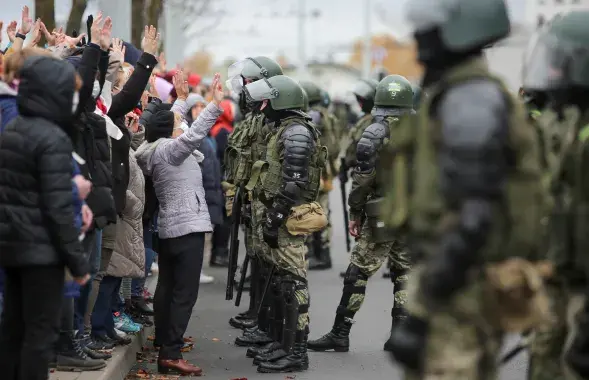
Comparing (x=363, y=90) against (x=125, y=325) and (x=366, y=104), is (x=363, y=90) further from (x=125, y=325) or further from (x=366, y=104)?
(x=125, y=325)

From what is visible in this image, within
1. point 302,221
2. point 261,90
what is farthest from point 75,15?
point 302,221

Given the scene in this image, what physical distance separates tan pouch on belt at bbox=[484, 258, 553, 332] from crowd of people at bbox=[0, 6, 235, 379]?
7.97ft

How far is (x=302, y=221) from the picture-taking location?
9.00m

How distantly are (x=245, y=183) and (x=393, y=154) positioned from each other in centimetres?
506

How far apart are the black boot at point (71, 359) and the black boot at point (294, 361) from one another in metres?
1.40

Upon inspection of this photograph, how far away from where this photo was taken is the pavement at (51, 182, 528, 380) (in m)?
8.80

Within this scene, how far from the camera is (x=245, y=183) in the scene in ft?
33.4

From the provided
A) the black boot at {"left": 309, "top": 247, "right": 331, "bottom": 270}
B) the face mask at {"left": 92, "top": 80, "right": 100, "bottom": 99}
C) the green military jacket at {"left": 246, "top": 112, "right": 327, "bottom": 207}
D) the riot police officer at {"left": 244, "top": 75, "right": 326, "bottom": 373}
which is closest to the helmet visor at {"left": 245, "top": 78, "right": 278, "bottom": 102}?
the riot police officer at {"left": 244, "top": 75, "right": 326, "bottom": 373}

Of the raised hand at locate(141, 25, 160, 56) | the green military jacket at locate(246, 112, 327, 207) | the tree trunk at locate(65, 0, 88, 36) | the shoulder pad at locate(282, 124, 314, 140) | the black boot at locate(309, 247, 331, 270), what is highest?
the tree trunk at locate(65, 0, 88, 36)

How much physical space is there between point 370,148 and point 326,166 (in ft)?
16.4

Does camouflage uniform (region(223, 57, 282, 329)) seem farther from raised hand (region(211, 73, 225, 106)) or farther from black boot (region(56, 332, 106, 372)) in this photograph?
black boot (region(56, 332, 106, 372))

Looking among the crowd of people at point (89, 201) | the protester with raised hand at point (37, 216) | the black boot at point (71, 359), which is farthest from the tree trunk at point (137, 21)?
the protester with raised hand at point (37, 216)

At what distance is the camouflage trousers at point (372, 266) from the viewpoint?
377 inches

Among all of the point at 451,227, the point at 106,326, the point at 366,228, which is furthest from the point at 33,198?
the point at 366,228
